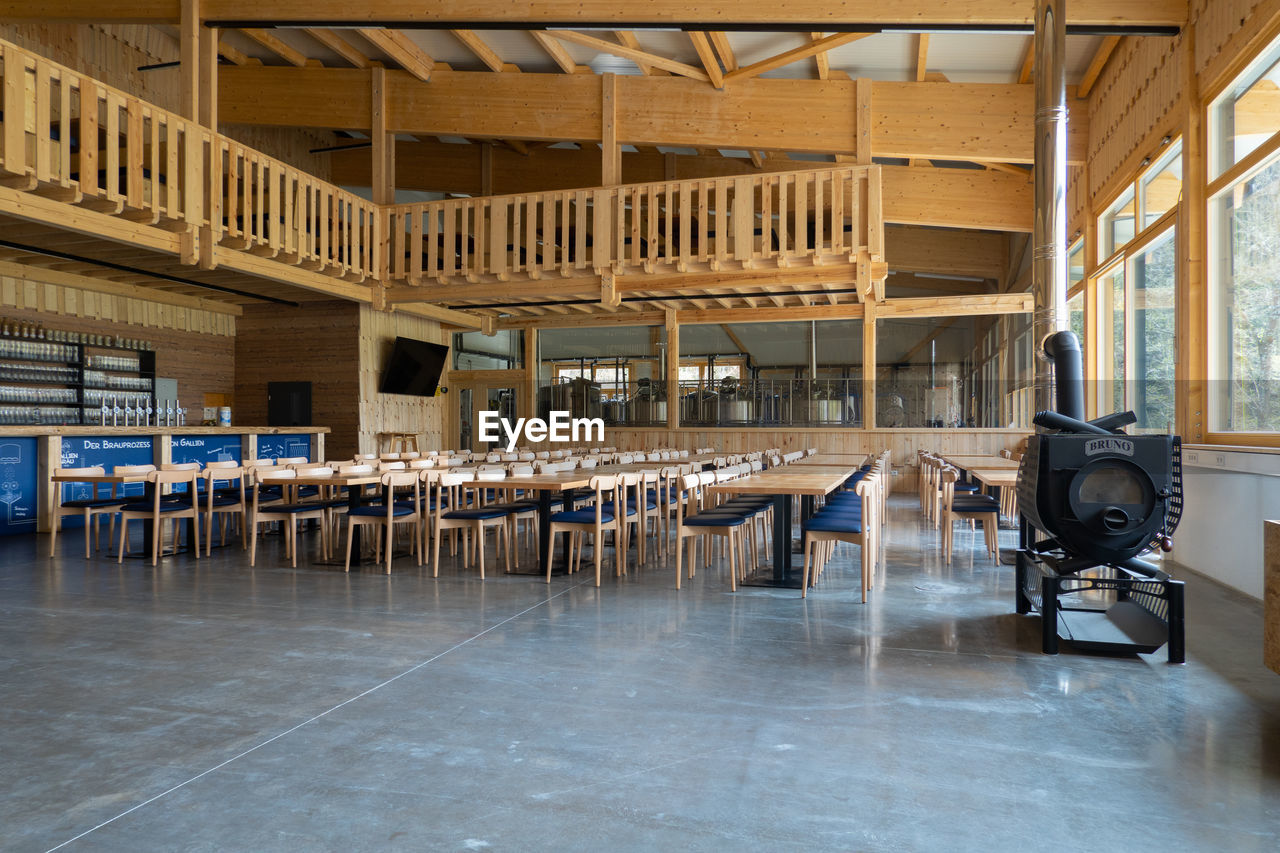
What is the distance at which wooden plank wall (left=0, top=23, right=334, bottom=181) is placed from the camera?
37.1 ft

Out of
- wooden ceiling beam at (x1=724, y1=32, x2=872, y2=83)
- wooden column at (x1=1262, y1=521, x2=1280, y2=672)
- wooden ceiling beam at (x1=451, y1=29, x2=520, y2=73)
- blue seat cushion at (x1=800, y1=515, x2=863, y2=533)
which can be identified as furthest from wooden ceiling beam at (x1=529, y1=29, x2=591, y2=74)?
wooden column at (x1=1262, y1=521, x2=1280, y2=672)

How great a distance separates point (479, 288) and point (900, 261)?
809 centimetres

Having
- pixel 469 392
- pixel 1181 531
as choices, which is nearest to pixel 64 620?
pixel 1181 531

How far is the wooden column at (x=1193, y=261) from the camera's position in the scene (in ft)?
22.3

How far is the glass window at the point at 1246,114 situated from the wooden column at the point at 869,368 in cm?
822

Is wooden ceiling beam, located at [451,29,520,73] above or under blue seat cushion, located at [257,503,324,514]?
above

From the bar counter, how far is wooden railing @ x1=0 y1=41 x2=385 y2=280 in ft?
7.71

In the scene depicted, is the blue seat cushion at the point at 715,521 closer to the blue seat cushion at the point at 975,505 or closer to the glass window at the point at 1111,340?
the blue seat cushion at the point at 975,505

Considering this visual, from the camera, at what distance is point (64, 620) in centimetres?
496

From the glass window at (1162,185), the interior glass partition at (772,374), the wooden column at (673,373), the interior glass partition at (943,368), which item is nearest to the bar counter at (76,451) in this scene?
the wooden column at (673,373)

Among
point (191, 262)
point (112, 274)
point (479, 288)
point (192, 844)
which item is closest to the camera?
point (192, 844)

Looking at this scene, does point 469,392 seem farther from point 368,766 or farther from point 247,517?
point 368,766

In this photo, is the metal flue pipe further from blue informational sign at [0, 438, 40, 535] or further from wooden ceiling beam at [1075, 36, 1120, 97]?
blue informational sign at [0, 438, 40, 535]

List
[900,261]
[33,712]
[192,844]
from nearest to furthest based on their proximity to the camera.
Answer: [192,844]
[33,712]
[900,261]
